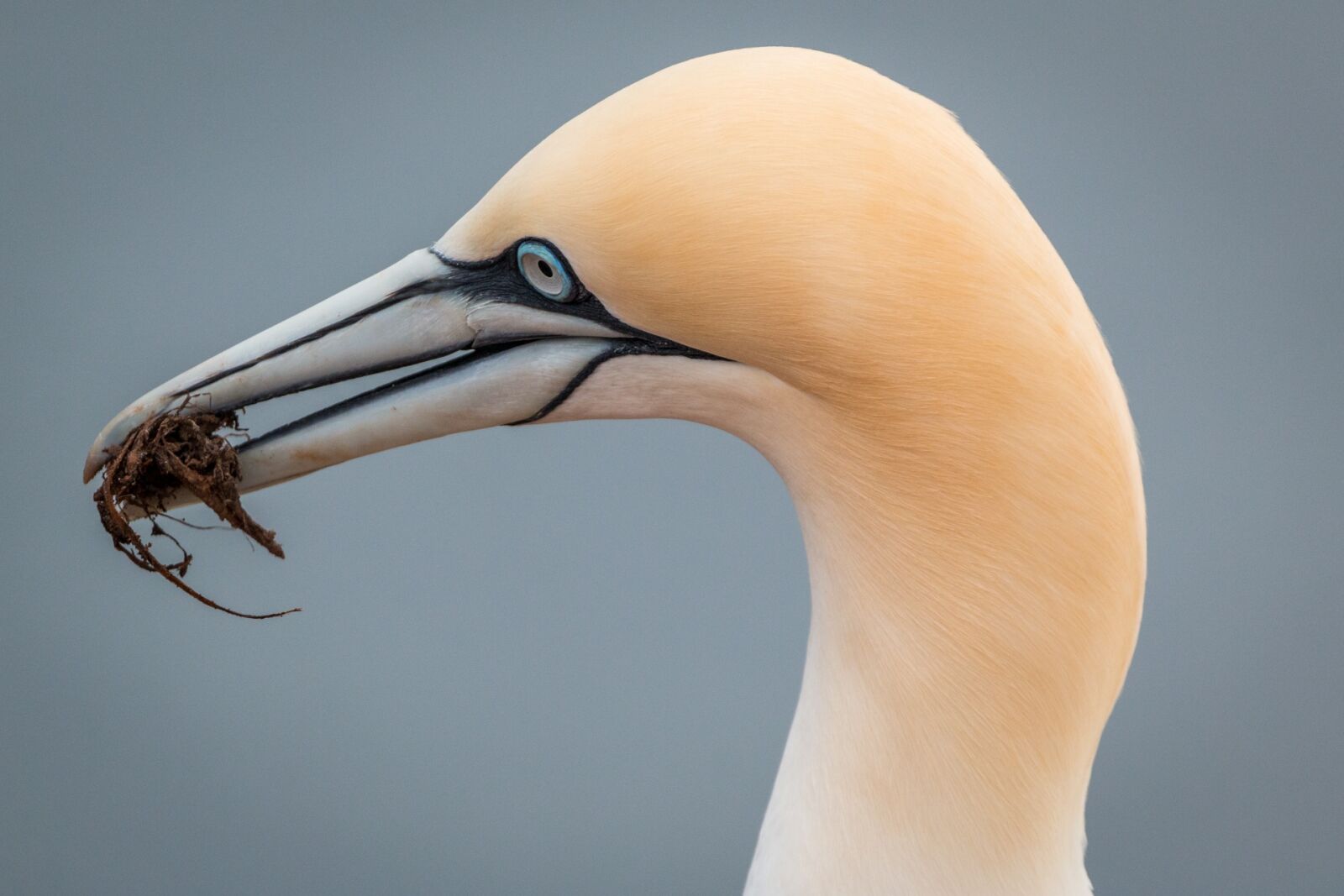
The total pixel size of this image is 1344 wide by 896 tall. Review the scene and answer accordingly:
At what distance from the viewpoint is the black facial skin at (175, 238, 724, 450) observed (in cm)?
235

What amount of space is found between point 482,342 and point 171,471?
605 mm

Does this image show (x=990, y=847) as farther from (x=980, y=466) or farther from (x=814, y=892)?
(x=980, y=466)

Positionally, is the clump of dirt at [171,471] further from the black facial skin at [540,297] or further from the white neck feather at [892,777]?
the white neck feather at [892,777]

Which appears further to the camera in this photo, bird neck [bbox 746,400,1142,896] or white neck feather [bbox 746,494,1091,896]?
white neck feather [bbox 746,494,1091,896]

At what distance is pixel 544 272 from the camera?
237cm

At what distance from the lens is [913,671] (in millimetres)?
2363

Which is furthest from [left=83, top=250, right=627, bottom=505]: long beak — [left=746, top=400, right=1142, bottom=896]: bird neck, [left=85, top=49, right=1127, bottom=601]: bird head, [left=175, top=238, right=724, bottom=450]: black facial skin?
[left=746, top=400, right=1142, bottom=896]: bird neck

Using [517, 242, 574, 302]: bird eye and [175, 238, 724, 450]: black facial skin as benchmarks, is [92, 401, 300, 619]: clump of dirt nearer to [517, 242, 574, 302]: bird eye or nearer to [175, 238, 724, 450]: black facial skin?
[175, 238, 724, 450]: black facial skin

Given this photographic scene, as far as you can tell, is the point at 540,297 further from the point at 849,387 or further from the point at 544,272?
the point at 849,387

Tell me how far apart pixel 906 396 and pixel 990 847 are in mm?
825

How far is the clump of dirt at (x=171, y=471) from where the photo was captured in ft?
8.71

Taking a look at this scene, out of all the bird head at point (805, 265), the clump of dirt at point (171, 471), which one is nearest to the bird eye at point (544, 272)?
the bird head at point (805, 265)

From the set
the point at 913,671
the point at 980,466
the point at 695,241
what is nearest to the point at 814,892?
the point at 913,671

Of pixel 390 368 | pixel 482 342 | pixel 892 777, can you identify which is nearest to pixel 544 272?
pixel 482 342
